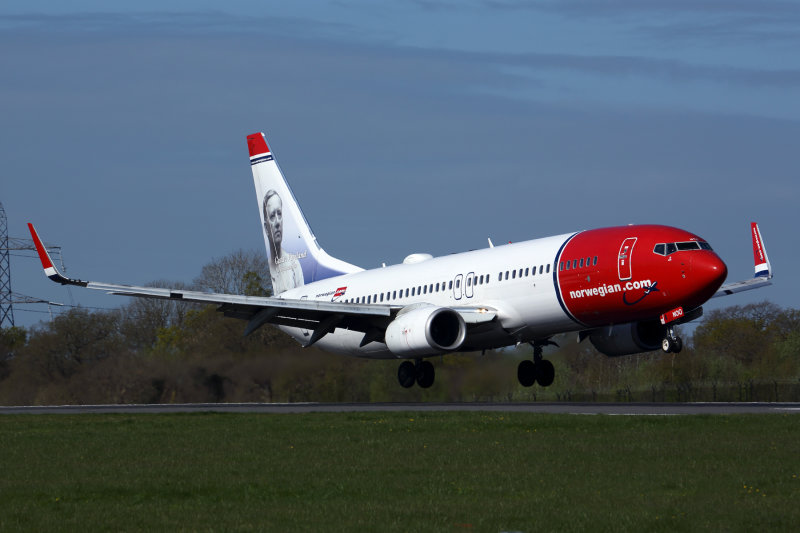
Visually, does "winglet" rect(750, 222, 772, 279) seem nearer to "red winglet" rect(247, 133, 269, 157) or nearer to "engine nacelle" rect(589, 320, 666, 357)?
"engine nacelle" rect(589, 320, 666, 357)

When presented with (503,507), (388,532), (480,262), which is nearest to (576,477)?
(503,507)

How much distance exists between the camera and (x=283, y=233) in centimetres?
5531

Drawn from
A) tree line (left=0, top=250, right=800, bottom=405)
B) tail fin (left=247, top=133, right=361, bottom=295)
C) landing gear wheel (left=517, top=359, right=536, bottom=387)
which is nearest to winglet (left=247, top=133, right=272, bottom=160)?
tail fin (left=247, top=133, right=361, bottom=295)

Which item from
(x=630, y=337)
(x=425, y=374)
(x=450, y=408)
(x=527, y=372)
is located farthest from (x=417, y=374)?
(x=630, y=337)

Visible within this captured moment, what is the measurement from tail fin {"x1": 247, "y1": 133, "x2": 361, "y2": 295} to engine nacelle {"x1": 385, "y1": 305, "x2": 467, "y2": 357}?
11721 millimetres

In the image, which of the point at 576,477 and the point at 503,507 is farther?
the point at 576,477

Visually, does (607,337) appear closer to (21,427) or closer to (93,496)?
(21,427)

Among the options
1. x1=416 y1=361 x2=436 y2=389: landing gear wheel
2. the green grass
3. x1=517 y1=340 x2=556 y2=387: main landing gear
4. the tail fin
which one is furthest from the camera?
the tail fin

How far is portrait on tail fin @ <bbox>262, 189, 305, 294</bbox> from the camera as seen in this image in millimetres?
54250

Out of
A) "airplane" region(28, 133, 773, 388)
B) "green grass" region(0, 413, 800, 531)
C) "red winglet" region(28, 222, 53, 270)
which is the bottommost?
"green grass" region(0, 413, 800, 531)

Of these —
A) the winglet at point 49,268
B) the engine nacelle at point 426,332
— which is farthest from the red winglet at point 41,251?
the engine nacelle at point 426,332

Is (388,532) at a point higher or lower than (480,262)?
lower

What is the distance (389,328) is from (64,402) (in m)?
19.5

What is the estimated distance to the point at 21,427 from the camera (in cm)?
3494
